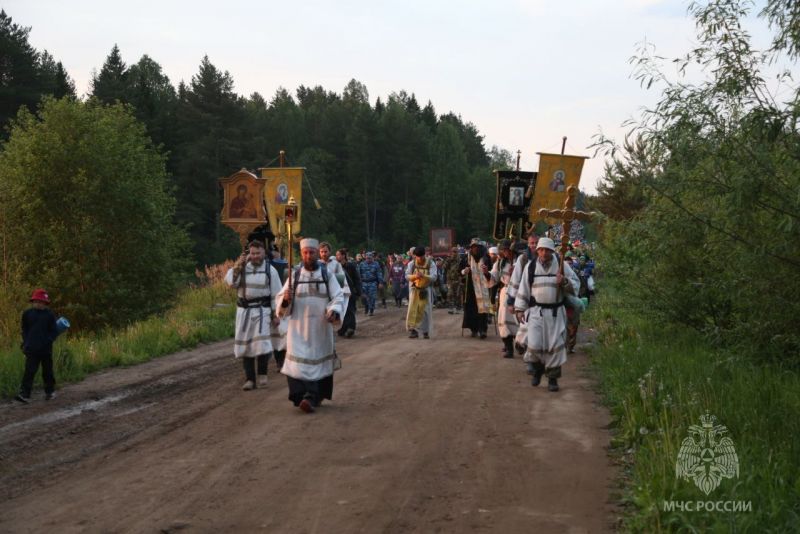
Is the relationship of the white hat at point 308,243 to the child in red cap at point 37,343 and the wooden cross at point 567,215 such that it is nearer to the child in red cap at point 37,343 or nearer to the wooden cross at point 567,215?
the wooden cross at point 567,215

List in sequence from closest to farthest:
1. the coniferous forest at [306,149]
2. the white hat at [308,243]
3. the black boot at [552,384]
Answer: the white hat at [308,243] < the black boot at [552,384] < the coniferous forest at [306,149]

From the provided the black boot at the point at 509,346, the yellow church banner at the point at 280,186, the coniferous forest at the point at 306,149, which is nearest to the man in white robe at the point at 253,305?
the black boot at the point at 509,346

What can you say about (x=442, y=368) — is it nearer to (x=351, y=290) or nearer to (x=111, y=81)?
(x=351, y=290)

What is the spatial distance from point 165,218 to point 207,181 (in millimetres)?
36555

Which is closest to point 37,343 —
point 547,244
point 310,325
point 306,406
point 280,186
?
point 310,325

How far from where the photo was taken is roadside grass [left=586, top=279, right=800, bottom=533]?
5.77 m

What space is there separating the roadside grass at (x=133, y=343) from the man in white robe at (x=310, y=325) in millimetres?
4355

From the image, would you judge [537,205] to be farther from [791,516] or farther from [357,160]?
[357,160]

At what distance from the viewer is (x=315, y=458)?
789cm

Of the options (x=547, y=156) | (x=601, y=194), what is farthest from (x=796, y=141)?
(x=601, y=194)

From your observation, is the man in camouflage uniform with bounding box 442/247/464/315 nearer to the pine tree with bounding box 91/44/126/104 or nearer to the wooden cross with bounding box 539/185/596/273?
the wooden cross with bounding box 539/185/596/273

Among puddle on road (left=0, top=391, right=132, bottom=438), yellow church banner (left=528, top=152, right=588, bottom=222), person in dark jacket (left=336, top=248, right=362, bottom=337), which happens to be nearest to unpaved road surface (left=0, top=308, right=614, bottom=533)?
puddle on road (left=0, top=391, right=132, bottom=438)

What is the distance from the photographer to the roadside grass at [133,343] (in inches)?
533

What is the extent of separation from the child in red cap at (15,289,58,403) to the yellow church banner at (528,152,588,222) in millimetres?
13778
